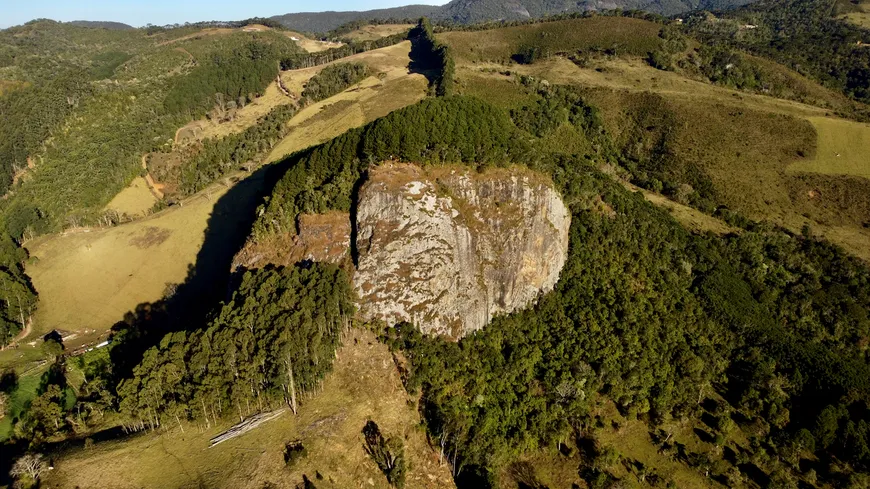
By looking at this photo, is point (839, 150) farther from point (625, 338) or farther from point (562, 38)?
point (562, 38)

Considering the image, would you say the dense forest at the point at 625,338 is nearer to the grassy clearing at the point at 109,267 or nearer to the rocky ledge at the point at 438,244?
the rocky ledge at the point at 438,244

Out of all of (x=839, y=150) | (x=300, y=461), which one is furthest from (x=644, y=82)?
(x=300, y=461)

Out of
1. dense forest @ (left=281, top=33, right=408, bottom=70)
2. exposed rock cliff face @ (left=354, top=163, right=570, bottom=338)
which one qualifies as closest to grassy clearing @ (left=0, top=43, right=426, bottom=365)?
exposed rock cliff face @ (left=354, top=163, right=570, bottom=338)

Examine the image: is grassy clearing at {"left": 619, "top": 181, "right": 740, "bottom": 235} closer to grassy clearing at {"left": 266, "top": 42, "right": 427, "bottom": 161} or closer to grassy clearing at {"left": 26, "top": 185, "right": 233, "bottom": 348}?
grassy clearing at {"left": 266, "top": 42, "right": 427, "bottom": 161}

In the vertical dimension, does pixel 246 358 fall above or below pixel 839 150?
below

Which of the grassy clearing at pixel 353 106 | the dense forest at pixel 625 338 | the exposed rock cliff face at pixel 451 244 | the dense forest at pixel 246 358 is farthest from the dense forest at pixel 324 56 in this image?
the dense forest at pixel 246 358

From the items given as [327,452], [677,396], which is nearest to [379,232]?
[327,452]
